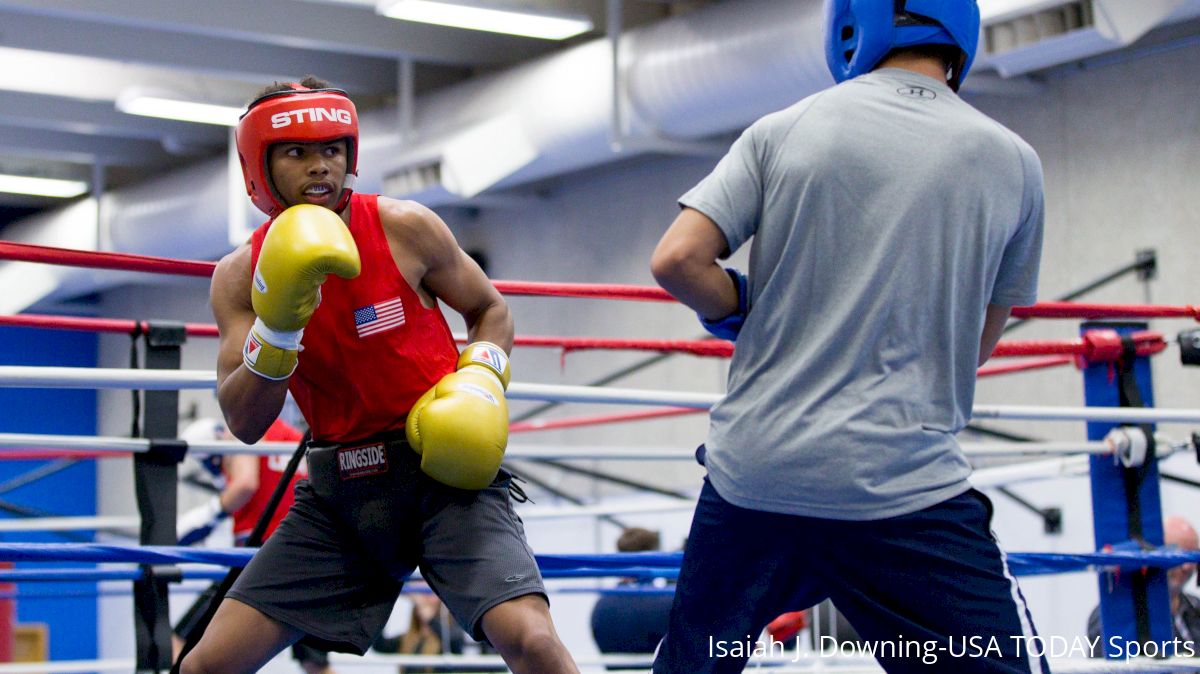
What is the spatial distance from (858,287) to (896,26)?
336mm

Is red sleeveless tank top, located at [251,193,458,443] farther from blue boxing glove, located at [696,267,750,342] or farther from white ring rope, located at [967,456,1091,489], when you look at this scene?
white ring rope, located at [967,456,1091,489]

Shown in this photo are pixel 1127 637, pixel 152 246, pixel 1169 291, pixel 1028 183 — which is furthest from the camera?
pixel 152 246

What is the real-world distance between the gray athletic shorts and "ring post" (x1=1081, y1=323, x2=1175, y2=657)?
1354 mm

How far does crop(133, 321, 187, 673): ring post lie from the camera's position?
99.1 inches

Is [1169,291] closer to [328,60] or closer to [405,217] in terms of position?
[405,217]

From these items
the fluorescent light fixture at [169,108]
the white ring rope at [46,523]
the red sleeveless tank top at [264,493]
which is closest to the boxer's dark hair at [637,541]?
the red sleeveless tank top at [264,493]

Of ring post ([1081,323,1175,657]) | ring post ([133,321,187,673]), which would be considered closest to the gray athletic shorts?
ring post ([133,321,187,673])

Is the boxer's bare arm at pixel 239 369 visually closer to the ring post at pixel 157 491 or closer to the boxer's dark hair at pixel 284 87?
the boxer's dark hair at pixel 284 87

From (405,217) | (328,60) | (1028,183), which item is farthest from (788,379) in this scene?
(328,60)

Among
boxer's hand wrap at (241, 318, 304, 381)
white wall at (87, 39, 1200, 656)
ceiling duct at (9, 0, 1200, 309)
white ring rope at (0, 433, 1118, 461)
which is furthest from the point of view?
white wall at (87, 39, 1200, 656)

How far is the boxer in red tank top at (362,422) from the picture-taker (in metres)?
1.98

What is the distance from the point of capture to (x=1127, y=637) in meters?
2.76

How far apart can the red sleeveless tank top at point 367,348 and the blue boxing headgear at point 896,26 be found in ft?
2.53

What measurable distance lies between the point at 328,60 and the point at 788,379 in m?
7.97
